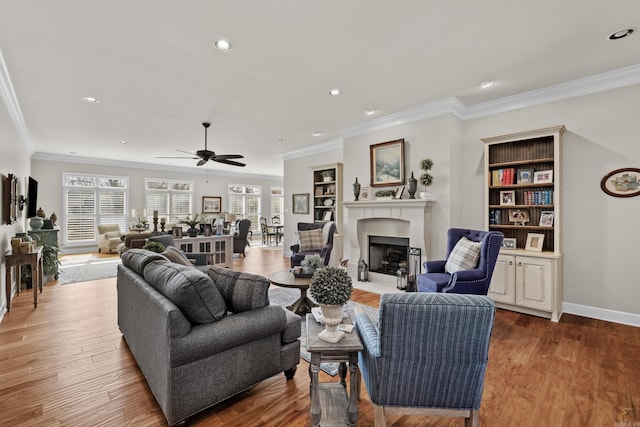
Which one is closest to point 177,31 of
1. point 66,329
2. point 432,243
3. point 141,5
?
point 141,5

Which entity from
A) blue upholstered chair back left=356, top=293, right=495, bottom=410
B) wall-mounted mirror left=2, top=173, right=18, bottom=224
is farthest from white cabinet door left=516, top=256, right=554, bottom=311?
wall-mounted mirror left=2, top=173, right=18, bottom=224

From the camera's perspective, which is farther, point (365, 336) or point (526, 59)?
point (526, 59)

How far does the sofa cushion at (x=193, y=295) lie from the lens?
1773 mm

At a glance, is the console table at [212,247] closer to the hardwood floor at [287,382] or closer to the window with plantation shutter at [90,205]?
the hardwood floor at [287,382]

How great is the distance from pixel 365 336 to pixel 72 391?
7.12 feet

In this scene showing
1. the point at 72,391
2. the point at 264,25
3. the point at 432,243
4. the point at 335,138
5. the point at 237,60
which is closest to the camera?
the point at 72,391

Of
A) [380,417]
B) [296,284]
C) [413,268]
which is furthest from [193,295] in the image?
[413,268]

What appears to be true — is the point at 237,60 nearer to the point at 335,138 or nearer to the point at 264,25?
the point at 264,25

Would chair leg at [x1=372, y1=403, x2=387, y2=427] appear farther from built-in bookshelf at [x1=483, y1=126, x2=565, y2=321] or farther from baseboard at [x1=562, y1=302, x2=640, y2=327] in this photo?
baseboard at [x1=562, y1=302, x2=640, y2=327]

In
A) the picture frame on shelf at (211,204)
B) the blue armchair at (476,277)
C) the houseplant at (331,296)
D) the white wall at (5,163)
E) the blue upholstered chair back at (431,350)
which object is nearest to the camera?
the blue upholstered chair back at (431,350)

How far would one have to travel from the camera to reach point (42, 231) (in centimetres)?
529

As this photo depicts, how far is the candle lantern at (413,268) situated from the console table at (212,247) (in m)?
3.78

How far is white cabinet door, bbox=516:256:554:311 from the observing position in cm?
349

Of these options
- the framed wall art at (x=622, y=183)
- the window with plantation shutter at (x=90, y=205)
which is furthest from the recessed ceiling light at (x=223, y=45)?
the window with plantation shutter at (x=90, y=205)
